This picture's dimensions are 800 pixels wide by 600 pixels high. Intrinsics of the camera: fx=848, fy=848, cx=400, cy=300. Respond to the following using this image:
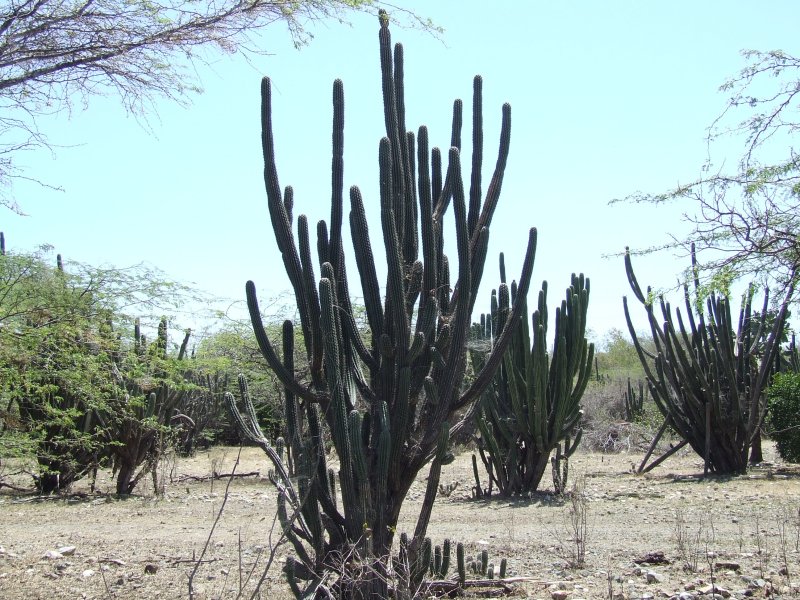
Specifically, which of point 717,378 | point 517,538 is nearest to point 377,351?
point 517,538

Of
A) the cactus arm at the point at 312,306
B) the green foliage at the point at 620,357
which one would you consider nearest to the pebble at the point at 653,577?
the cactus arm at the point at 312,306

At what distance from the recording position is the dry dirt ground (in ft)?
20.9

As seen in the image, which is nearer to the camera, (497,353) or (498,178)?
(497,353)

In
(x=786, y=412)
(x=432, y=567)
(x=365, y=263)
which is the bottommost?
(x=432, y=567)

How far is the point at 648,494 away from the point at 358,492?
7.60 meters

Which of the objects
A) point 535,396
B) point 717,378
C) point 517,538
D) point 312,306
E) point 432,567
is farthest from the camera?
point 717,378

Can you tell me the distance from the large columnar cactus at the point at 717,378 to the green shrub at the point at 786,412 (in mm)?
252

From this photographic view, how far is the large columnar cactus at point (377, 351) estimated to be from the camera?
18.0ft

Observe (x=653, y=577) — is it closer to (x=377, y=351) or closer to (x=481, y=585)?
(x=481, y=585)

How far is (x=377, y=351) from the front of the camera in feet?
19.9

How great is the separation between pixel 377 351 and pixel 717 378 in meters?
10.1

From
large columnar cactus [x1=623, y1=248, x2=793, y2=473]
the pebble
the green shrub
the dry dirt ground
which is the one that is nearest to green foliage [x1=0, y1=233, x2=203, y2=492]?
the dry dirt ground

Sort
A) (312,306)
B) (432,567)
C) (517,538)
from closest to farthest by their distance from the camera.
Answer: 1. (312,306)
2. (432,567)
3. (517,538)

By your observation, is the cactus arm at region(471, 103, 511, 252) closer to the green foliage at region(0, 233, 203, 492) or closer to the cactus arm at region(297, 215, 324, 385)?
the cactus arm at region(297, 215, 324, 385)
